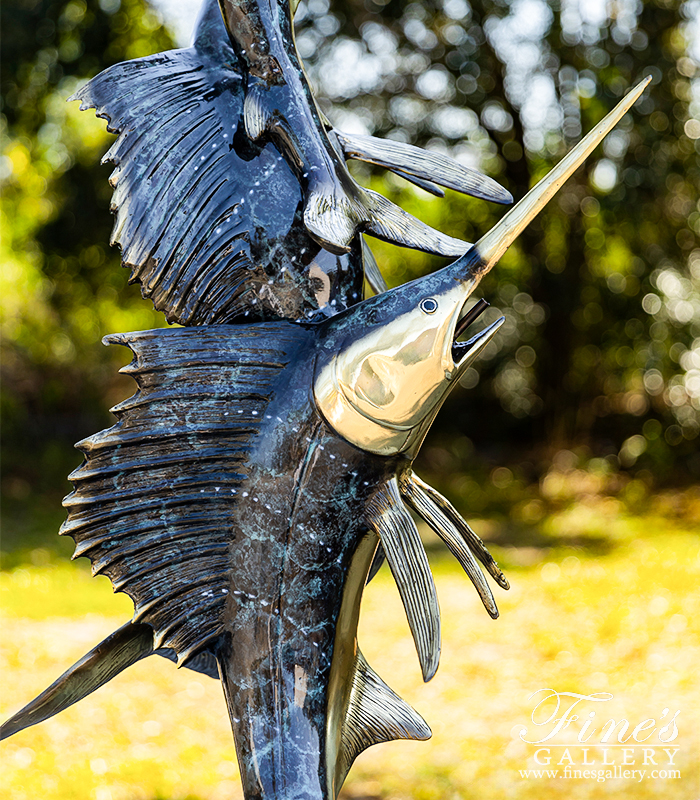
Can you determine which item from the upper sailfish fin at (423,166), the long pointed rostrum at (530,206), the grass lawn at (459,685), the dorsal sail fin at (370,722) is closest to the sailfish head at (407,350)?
the long pointed rostrum at (530,206)

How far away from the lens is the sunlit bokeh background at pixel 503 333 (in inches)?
197

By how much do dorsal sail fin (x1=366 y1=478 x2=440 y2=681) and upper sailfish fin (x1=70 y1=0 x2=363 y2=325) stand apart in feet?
1.29

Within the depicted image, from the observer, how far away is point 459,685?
4.35m

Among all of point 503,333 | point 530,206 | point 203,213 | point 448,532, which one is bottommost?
point 448,532

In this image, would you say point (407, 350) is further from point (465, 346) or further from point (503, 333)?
point (503, 333)

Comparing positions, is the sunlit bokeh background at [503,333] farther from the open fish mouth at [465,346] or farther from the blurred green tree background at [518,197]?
the open fish mouth at [465,346]

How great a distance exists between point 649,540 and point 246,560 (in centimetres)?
555

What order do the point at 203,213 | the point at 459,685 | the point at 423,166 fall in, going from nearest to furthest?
the point at 203,213, the point at 423,166, the point at 459,685

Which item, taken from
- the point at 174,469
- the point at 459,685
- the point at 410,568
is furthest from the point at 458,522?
the point at 459,685

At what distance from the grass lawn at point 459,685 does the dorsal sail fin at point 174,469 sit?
2175 millimetres

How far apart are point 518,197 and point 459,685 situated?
4.62 meters

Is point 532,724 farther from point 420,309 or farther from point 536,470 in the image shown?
point 536,470

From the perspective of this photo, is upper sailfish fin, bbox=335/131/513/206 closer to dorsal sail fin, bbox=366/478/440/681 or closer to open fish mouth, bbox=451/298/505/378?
open fish mouth, bbox=451/298/505/378

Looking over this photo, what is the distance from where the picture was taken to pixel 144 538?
1.50 metres
